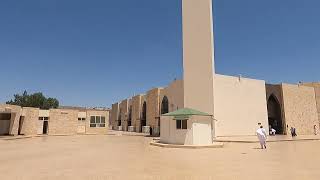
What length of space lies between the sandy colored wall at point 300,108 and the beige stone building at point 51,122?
95.5 ft

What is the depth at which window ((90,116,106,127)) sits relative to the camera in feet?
140

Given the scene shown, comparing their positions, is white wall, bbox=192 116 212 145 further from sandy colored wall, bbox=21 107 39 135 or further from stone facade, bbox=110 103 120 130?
stone facade, bbox=110 103 120 130

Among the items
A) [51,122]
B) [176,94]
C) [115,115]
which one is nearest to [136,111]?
[51,122]

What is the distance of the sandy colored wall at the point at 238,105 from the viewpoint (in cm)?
2942

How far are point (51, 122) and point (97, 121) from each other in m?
7.30

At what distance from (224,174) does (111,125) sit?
73.1 metres

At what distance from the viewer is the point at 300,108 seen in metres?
38.3

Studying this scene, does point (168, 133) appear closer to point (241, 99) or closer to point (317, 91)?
point (241, 99)

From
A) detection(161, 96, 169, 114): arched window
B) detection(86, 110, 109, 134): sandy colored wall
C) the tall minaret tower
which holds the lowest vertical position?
detection(86, 110, 109, 134): sandy colored wall

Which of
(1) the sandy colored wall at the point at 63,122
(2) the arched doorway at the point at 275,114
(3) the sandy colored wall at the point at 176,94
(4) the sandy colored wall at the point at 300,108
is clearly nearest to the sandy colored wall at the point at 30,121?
(1) the sandy colored wall at the point at 63,122

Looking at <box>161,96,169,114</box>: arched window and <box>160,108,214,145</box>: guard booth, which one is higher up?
<box>161,96,169,114</box>: arched window

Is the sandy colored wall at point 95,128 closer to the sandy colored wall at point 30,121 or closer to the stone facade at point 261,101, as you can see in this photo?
the sandy colored wall at point 30,121

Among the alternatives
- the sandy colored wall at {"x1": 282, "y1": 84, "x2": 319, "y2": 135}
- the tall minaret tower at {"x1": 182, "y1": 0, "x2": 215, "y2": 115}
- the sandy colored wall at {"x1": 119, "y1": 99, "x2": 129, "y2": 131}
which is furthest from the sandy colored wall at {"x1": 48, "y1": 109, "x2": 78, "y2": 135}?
the sandy colored wall at {"x1": 282, "y1": 84, "x2": 319, "y2": 135}

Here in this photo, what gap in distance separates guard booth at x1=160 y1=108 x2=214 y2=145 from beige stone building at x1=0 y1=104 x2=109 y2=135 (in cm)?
2485
